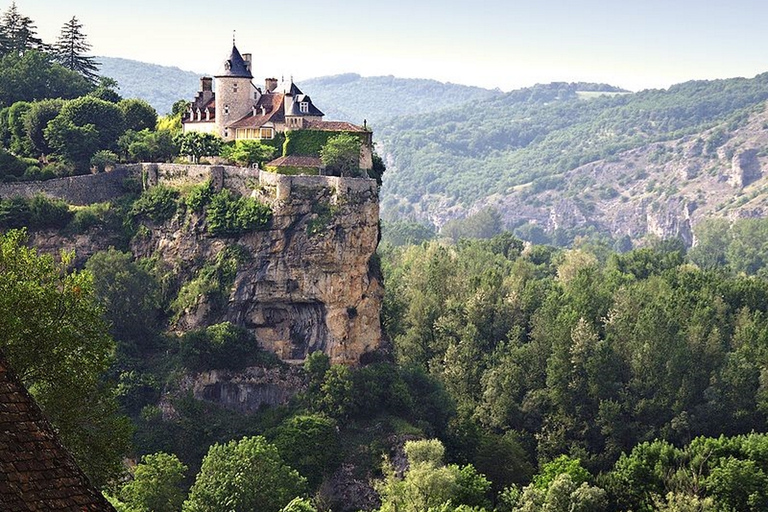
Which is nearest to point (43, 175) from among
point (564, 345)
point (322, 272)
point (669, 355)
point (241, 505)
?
point (322, 272)

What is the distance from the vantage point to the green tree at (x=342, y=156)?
78438mm

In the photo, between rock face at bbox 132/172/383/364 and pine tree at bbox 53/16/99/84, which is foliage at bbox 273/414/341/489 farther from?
pine tree at bbox 53/16/99/84

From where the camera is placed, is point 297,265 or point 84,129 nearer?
point 297,265

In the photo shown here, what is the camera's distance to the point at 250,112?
274 feet

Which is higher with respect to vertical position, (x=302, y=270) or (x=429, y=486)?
(x=302, y=270)

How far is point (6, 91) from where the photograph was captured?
90.4 metres

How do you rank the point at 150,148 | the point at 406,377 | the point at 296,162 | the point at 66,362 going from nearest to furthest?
the point at 66,362 < the point at 406,377 < the point at 296,162 < the point at 150,148

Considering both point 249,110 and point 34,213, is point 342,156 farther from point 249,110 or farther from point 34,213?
point 34,213

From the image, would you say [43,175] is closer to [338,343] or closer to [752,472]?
[338,343]

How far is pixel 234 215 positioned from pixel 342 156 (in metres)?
8.28

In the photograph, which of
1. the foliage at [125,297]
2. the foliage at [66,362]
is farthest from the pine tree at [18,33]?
the foliage at [66,362]

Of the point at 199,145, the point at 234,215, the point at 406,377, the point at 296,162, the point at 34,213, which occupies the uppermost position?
the point at 199,145

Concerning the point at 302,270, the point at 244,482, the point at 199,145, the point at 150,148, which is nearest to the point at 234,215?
the point at 302,270

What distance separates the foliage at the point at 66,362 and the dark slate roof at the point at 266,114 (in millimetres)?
47566
